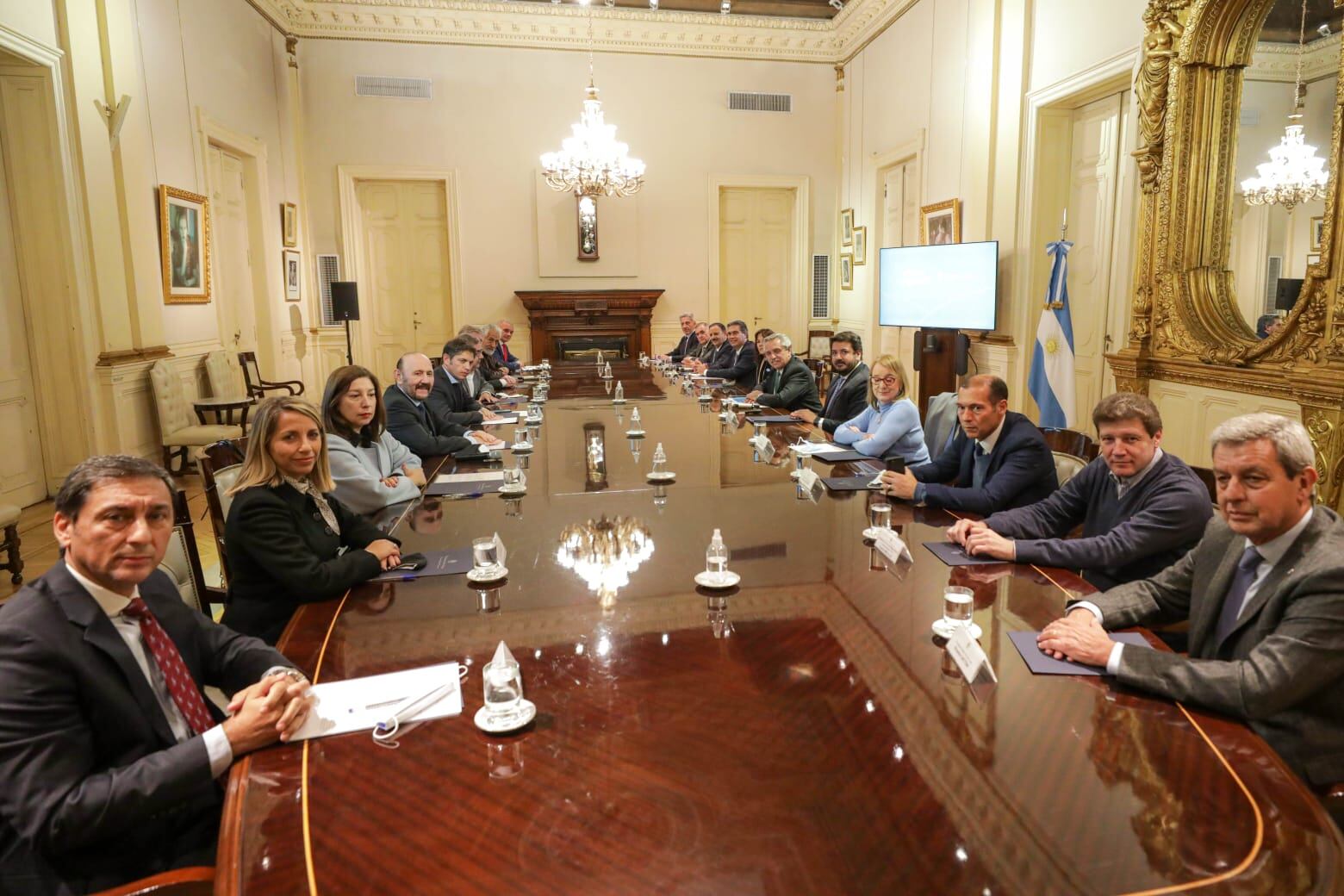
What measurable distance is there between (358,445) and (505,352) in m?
6.21

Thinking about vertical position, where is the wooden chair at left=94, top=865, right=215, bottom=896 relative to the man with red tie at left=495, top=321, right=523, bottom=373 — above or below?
below

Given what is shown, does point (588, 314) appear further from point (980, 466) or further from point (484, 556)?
point (484, 556)

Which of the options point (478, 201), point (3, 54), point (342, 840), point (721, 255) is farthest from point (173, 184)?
point (342, 840)

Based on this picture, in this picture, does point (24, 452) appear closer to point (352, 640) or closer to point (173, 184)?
point (173, 184)

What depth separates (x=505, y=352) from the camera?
9.33 meters

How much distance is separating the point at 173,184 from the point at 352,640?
6506 millimetres

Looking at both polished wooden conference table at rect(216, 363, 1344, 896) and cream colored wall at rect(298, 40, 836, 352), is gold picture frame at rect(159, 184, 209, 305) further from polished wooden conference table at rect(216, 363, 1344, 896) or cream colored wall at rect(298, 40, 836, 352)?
polished wooden conference table at rect(216, 363, 1344, 896)

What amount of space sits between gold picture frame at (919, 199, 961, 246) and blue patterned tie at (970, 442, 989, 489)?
5060 millimetres

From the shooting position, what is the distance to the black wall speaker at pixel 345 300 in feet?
30.5

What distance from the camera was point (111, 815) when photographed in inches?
51.5

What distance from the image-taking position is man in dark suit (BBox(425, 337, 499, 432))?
518cm

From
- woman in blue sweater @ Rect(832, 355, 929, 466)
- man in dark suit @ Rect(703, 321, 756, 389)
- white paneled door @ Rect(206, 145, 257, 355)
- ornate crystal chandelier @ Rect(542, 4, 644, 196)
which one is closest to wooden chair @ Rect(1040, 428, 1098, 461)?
woman in blue sweater @ Rect(832, 355, 929, 466)

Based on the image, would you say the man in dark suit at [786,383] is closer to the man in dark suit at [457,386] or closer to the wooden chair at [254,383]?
the man in dark suit at [457,386]

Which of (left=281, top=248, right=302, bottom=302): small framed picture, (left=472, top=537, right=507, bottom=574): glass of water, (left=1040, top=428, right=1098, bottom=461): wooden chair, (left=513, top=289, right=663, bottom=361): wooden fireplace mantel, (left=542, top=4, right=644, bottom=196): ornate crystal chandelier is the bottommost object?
(left=472, top=537, right=507, bottom=574): glass of water
